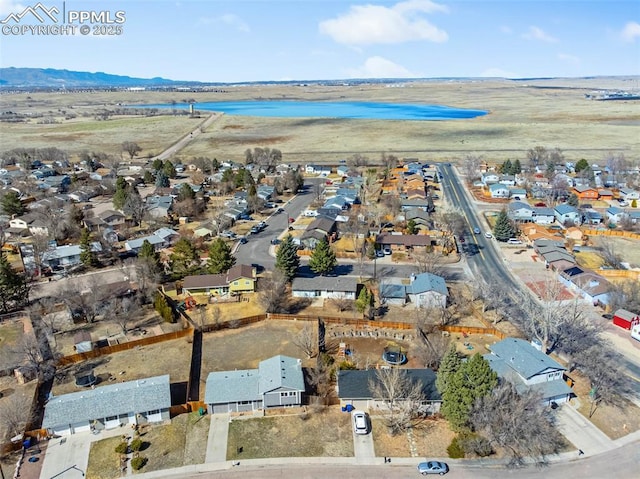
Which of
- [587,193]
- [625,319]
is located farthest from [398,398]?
[587,193]

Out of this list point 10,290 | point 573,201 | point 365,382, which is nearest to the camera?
point 365,382

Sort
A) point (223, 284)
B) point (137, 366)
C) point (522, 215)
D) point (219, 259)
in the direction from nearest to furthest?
point (137, 366)
point (223, 284)
point (219, 259)
point (522, 215)

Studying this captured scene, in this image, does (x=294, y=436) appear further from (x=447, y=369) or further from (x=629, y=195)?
(x=629, y=195)

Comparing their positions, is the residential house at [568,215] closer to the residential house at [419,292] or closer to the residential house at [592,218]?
the residential house at [592,218]

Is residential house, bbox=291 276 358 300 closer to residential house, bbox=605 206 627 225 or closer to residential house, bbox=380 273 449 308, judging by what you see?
residential house, bbox=380 273 449 308

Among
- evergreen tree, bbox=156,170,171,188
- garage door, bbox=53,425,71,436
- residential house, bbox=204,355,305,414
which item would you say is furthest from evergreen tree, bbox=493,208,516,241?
evergreen tree, bbox=156,170,171,188

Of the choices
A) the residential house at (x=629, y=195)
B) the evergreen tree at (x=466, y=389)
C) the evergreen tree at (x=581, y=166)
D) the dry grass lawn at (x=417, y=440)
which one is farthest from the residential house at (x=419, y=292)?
the evergreen tree at (x=581, y=166)

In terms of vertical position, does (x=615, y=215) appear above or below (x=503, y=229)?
above
